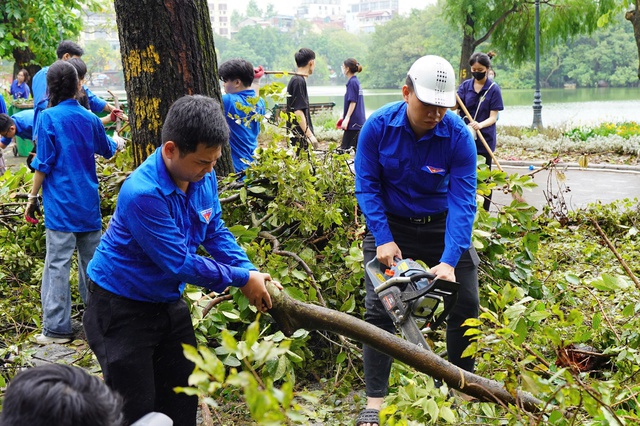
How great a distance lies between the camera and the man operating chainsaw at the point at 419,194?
3.59 m

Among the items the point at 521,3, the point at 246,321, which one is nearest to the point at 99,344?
the point at 246,321

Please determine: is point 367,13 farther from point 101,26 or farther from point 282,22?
point 101,26

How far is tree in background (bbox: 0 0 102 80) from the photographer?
671 inches

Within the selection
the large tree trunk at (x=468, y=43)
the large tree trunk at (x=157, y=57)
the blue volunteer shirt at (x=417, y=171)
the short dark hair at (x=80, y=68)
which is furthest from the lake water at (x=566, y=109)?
the blue volunteer shirt at (x=417, y=171)

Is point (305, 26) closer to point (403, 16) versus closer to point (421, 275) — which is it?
point (403, 16)

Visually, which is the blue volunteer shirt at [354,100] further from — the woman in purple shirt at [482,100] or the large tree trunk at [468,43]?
the large tree trunk at [468,43]

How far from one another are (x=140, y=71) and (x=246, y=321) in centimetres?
198

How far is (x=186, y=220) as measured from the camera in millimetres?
2955

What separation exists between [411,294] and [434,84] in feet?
3.38

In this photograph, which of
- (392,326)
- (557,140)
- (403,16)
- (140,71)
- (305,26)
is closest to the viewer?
(392,326)

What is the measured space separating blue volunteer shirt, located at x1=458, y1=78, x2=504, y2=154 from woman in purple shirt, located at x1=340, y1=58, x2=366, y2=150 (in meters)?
2.61

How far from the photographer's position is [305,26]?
105m

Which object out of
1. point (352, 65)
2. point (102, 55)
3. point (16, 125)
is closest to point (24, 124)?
point (16, 125)

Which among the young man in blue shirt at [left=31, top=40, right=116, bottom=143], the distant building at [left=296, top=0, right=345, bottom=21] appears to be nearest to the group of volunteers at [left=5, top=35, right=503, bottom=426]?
the young man in blue shirt at [left=31, top=40, right=116, bottom=143]
